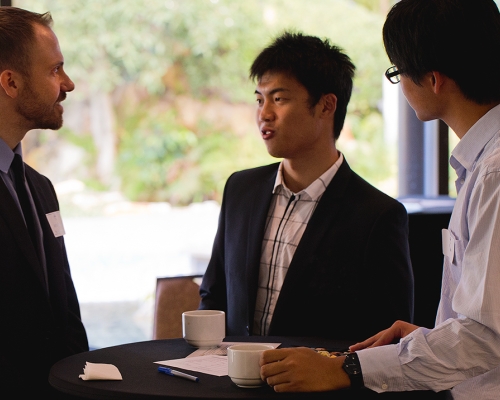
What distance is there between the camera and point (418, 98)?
1.51m

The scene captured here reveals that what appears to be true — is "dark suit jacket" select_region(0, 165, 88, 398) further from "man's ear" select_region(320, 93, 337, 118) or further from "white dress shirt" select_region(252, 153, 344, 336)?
"man's ear" select_region(320, 93, 337, 118)

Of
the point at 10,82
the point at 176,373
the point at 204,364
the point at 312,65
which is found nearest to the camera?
the point at 176,373

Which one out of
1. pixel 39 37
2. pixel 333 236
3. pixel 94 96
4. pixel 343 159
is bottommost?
A: pixel 333 236

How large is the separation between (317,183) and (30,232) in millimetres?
1021

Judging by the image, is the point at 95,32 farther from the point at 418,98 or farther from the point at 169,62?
the point at 418,98

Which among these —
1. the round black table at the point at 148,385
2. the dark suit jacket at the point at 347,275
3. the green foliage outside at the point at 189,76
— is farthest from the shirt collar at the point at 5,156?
the green foliage outside at the point at 189,76

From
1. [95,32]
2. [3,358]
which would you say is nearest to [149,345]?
[3,358]

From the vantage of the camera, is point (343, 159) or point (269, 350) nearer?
point (269, 350)

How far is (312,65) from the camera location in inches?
95.2

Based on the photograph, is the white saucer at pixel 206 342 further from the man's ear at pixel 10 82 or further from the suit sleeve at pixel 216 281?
the man's ear at pixel 10 82

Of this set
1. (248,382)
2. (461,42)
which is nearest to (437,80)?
(461,42)

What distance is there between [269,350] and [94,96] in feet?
16.7

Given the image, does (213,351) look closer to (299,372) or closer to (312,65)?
(299,372)

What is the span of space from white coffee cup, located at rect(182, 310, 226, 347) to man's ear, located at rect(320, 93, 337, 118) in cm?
101
